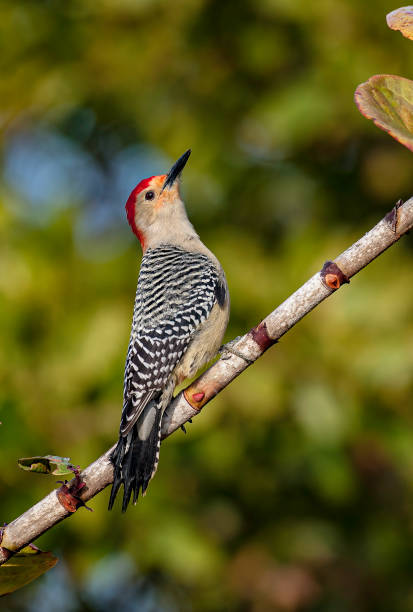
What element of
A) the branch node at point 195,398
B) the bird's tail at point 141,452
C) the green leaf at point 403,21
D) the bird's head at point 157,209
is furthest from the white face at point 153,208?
the green leaf at point 403,21

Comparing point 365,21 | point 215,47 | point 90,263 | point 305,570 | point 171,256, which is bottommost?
point 305,570

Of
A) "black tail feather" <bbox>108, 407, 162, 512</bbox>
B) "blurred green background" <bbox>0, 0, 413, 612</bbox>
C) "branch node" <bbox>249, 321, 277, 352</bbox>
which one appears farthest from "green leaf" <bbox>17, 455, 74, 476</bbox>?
"blurred green background" <bbox>0, 0, 413, 612</bbox>

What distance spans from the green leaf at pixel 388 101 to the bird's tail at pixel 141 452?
1.41 metres

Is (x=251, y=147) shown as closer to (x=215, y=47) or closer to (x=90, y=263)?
(x=215, y=47)

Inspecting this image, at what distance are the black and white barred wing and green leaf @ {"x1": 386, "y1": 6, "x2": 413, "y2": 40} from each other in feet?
6.06

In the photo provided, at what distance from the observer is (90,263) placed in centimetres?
514

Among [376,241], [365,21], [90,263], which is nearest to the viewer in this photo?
[376,241]

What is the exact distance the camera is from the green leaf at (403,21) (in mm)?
1771

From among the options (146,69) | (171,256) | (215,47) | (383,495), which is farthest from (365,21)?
(383,495)

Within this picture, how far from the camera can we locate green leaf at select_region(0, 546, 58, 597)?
1825 millimetres

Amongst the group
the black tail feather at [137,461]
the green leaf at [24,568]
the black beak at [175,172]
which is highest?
the black beak at [175,172]

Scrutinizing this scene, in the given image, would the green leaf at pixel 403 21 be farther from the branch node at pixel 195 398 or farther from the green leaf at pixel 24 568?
the green leaf at pixel 24 568

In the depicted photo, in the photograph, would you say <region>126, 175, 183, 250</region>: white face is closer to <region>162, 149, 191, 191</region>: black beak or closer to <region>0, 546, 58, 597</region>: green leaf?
<region>162, 149, 191, 191</region>: black beak

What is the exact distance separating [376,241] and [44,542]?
331cm
